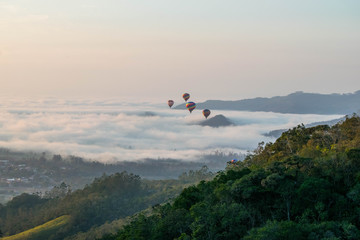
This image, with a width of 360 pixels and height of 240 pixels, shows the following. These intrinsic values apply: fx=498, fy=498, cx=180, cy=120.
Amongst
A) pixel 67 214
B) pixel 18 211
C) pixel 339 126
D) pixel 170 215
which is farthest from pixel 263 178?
pixel 18 211

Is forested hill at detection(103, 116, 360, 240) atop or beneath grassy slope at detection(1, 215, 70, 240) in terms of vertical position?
atop

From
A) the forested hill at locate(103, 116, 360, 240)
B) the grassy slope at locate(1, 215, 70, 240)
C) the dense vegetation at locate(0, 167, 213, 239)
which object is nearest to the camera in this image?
the forested hill at locate(103, 116, 360, 240)

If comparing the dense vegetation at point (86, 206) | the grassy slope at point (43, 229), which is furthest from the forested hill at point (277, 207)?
the dense vegetation at point (86, 206)

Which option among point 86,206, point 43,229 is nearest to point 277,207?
point 43,229

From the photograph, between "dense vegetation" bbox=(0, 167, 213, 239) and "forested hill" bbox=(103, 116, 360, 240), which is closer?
"forested hill" bbox=(103, 116, 360, 240)

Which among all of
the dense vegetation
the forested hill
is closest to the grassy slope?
the dense vegetation

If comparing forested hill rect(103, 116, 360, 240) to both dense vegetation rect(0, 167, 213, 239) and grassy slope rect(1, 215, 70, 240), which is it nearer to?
grassy slope rect(1, 215, 70, 240)

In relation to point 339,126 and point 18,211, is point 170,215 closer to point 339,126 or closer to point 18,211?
point 339,126
